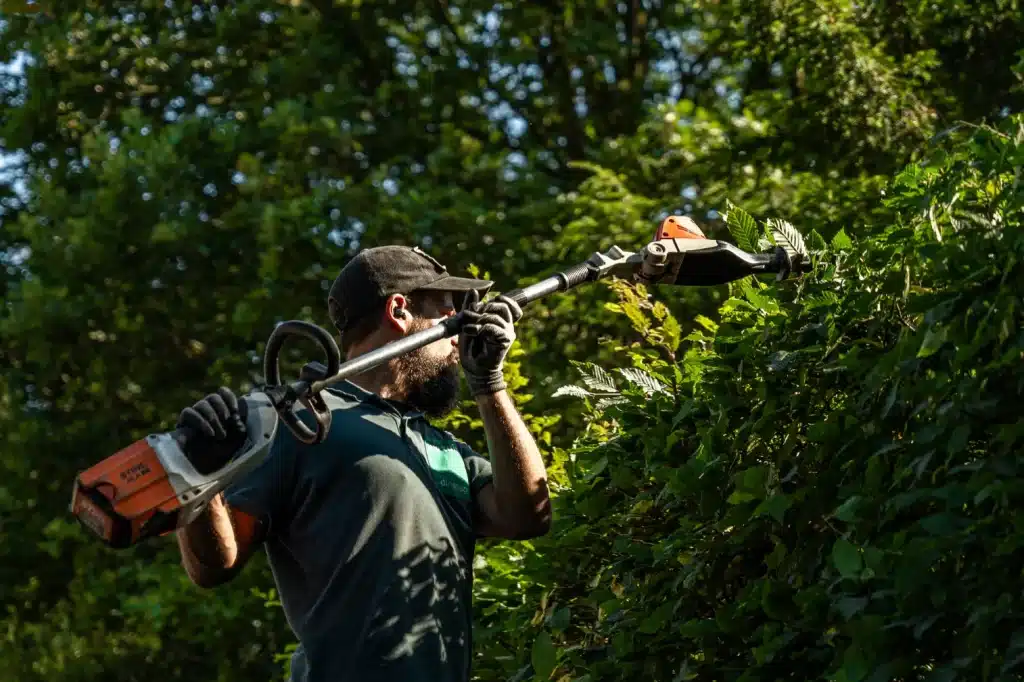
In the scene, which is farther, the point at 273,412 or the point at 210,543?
the point at 210,543

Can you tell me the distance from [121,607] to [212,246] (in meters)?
3.26

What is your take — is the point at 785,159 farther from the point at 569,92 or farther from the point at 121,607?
the point at 121,607

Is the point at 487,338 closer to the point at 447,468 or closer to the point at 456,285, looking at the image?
the point at 447,468

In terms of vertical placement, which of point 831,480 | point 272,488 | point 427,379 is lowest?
point 831,480

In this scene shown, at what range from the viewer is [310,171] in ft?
46.0

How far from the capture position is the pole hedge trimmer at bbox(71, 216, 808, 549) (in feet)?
9.25

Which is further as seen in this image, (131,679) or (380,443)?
(131,679)

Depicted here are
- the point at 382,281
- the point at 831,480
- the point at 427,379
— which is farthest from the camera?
the point at 382,281

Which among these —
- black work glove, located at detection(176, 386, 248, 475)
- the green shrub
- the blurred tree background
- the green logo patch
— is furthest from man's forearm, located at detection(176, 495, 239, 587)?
the blurred tree background

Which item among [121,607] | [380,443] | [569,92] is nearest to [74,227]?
[121,607]

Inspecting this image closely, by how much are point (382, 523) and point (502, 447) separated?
35cm

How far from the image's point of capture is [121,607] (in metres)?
13.4

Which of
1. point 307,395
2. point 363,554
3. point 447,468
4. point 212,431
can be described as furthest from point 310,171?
point 212,431

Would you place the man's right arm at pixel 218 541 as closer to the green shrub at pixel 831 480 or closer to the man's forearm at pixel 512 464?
the man's forearm at pixel 512 464
